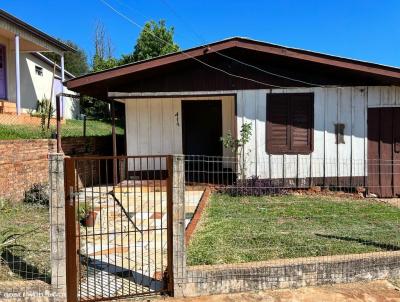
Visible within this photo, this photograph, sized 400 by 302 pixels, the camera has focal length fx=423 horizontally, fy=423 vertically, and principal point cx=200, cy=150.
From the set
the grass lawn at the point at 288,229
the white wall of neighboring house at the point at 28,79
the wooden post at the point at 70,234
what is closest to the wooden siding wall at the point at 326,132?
the grass lawn at the point at 288,229

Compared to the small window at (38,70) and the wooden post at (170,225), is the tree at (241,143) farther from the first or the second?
the small window at (38,70)

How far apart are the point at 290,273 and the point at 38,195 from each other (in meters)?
5.97

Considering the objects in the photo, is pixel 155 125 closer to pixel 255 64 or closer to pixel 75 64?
pixel 255 64

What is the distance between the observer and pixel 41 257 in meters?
5.19

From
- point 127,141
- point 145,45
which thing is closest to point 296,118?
point 127,141

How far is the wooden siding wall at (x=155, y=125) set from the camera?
11.6 m

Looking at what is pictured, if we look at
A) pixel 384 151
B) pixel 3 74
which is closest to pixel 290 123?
pixel 384 151

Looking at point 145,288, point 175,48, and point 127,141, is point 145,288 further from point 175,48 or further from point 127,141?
point 175,48

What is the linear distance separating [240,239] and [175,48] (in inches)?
984

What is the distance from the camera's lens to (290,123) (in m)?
10.3

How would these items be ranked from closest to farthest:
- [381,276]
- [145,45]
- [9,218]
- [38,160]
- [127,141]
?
[381,276], [9,218], [38,160], [127,141], [145,45]

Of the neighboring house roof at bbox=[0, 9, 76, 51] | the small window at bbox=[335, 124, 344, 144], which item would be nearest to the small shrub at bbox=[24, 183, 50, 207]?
the small window at bbox=[335, 124, 344, 144]

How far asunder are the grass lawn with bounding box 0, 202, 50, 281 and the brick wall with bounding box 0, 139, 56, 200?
1.16ft

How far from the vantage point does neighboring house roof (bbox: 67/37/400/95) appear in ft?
30.9
